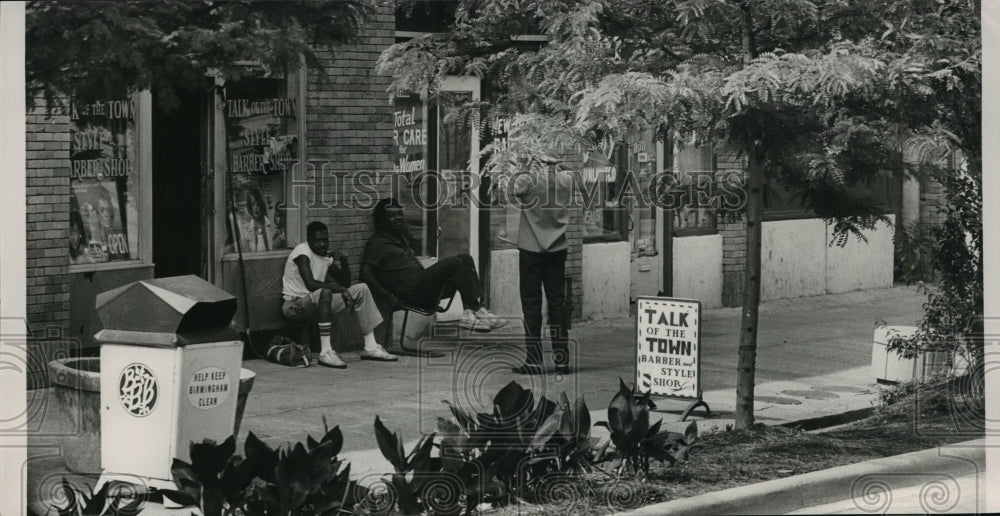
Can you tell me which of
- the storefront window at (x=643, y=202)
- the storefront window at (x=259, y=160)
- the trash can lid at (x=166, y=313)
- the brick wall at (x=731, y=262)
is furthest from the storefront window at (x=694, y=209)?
the trash can lid at (x=166, y=313)

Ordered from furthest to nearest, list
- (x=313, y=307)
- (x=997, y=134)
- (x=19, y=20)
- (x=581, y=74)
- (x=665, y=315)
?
(x=313, y=307), (x=665, y=315), (x=581, y=74), (x=997, y=134), (x=19, y=20)

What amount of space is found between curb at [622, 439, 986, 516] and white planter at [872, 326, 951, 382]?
1.33m

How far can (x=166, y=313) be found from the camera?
7523mm

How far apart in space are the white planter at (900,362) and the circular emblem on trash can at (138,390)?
247 inches

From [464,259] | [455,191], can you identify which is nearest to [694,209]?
[455,191]

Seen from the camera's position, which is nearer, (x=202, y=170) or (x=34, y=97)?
(x=34, y=97)

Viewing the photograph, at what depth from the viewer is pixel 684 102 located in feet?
29.3

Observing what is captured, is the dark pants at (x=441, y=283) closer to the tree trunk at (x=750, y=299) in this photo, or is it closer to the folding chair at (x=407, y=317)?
the folding chair at (x=407, y=317)

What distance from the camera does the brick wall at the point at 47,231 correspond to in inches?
420

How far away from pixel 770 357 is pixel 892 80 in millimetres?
5130

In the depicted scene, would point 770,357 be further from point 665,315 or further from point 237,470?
point 237,470

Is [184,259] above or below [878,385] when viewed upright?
above

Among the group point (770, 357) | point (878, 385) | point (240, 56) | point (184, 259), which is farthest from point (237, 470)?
point (770, 357)

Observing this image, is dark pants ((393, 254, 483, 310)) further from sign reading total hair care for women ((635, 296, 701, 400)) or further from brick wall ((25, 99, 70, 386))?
brick wall ((25, 99, 70, 386))
